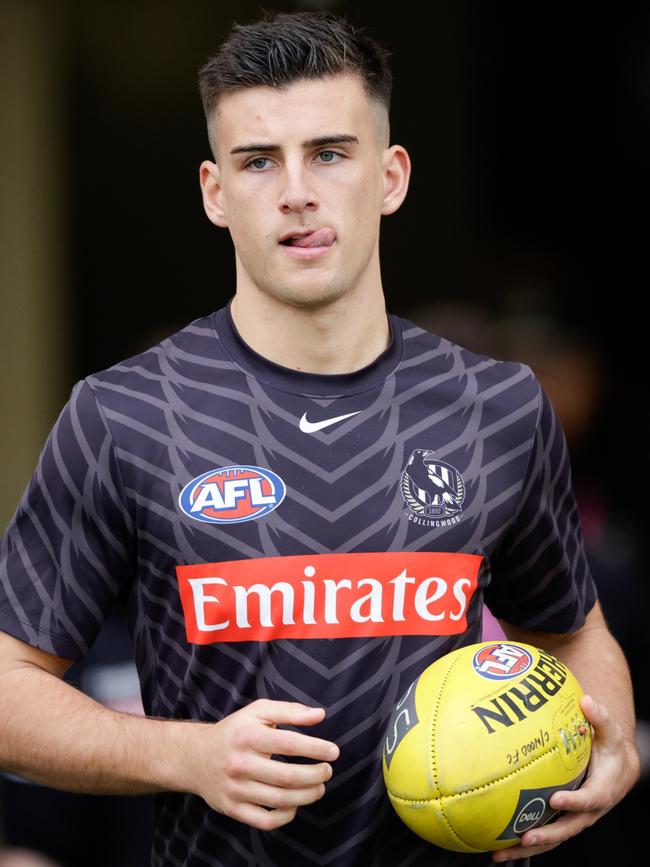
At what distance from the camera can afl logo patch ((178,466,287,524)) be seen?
295cm

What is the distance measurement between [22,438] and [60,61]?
6.15 ft

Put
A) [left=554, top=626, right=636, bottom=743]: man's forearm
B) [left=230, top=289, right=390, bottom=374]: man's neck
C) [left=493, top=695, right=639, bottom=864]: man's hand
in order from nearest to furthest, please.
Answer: [left=493, top=695, right=639, bottom=864]: man's hand < [left=230, top=289, right=390, bottom=374]: man's neck < [left=554, top=626, right=636, bottom=743]: man's forearm

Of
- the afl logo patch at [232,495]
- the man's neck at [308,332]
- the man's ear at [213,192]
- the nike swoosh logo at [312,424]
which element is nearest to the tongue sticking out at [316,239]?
the man's neck at [308,332]

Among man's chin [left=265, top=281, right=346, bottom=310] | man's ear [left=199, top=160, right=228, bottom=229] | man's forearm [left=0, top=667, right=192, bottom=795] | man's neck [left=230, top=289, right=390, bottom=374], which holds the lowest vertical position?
man's forearm [left=0, top=667, right=192, bottom=795]

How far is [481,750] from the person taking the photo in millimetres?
2754

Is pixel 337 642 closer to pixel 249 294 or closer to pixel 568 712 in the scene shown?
pixel 568 712

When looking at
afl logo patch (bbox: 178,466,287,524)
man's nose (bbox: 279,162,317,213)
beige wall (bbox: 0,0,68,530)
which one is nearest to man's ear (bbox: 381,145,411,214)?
man's nose (bbox: 279,162,317,213)

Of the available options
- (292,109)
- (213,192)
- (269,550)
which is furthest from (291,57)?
(269,550)

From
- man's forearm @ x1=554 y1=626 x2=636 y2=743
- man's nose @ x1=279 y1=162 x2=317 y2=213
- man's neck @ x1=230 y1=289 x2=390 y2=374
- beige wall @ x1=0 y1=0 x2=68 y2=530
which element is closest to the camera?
man's nose @ x1=279 y1=162 x2=317 y2=213

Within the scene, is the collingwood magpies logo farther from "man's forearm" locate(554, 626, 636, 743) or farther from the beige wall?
the beige wall

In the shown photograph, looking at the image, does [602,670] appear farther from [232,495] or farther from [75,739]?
[75,739]

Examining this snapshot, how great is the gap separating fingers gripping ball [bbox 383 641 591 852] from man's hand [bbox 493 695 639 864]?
0.03 meters

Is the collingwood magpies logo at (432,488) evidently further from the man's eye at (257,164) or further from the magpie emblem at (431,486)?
the man's eye at (257,164)

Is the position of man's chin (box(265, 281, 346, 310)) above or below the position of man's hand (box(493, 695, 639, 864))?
above
